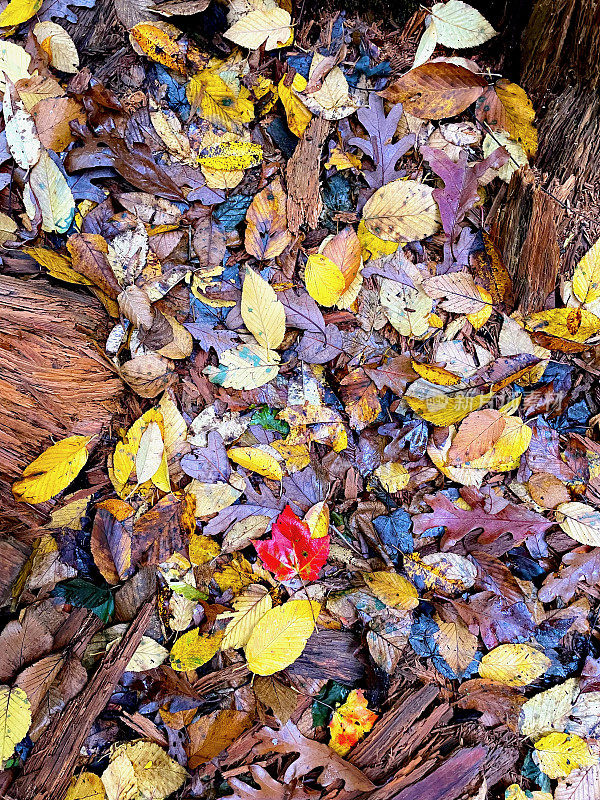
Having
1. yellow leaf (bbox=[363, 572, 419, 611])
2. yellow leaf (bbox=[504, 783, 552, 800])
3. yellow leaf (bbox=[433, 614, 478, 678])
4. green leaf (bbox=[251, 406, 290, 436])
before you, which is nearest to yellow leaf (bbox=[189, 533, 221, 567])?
green leaf (bbox=[251, 406, 290, 436])

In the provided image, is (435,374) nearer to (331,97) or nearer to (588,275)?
(588,275)

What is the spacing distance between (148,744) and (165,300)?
1.27 m

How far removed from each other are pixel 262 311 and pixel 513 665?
1.27 m

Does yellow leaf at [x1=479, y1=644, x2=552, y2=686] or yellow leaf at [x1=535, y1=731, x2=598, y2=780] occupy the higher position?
yellow leaf at [x1=479, y1=644, x2=552, y2=686]

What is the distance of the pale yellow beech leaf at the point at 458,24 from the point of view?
150cm

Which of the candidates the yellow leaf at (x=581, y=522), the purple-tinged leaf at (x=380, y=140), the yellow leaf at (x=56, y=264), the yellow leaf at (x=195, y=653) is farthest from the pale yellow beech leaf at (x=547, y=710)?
the yellow leaf at (x=56, y=264)

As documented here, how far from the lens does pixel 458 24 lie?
4.92ft

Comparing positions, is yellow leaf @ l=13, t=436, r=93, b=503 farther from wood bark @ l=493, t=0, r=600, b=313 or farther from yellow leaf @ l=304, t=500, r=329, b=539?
wood bark @ l=493, t=0, r=600, b=313

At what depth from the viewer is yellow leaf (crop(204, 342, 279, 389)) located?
147 centimetres

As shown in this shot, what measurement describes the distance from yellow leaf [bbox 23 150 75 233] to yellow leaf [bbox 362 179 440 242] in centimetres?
86

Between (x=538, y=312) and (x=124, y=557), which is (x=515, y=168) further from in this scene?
(x=124, y=557)

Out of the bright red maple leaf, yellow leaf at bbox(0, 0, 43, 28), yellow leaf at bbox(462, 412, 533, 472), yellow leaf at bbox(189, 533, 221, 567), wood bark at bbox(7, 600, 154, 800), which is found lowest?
wood bark at bbox(7, 600, 154, 800)

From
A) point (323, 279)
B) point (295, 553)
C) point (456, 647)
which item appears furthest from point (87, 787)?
point (323, 279)

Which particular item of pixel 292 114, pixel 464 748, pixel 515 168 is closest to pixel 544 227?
pixel 515 168
